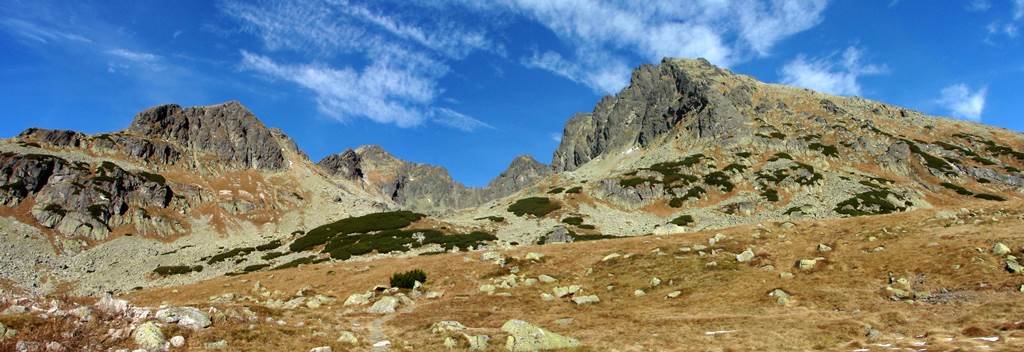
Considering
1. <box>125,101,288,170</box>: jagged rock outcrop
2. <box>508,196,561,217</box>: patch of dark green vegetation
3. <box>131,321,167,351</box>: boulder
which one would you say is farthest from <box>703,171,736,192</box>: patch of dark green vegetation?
<box>125,101,288,170</box>: jagged rock outcrop

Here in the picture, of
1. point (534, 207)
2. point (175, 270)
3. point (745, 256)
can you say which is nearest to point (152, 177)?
point (175, 270)

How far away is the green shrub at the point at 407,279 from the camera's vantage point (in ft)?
114

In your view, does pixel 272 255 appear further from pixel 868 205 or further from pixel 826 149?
pixel 826 149

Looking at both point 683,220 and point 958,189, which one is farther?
point 958,189

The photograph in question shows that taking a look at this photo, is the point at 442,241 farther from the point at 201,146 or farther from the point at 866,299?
the point at 201,146

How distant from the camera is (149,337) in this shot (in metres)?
16.8

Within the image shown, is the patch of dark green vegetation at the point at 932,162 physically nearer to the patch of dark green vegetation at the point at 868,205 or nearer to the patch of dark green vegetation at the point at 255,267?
the patch of dark green vegetation at the point at 868,205

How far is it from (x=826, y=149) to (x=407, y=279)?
149 meters

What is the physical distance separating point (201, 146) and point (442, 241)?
136 metres

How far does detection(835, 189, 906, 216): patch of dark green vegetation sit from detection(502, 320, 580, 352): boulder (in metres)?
101

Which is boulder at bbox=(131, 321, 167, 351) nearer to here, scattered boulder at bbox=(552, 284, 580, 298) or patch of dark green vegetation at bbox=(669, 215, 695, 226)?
scattered boulder at bbox=(552, 284, 580, 298)

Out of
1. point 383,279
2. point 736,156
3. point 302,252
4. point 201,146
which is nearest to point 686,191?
point 736,156

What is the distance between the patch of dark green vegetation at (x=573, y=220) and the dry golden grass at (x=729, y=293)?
66.8 meters

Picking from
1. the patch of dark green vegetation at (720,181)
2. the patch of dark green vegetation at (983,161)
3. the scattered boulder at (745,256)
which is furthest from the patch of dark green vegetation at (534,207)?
the patch of dark green vegetation at (983,161)
